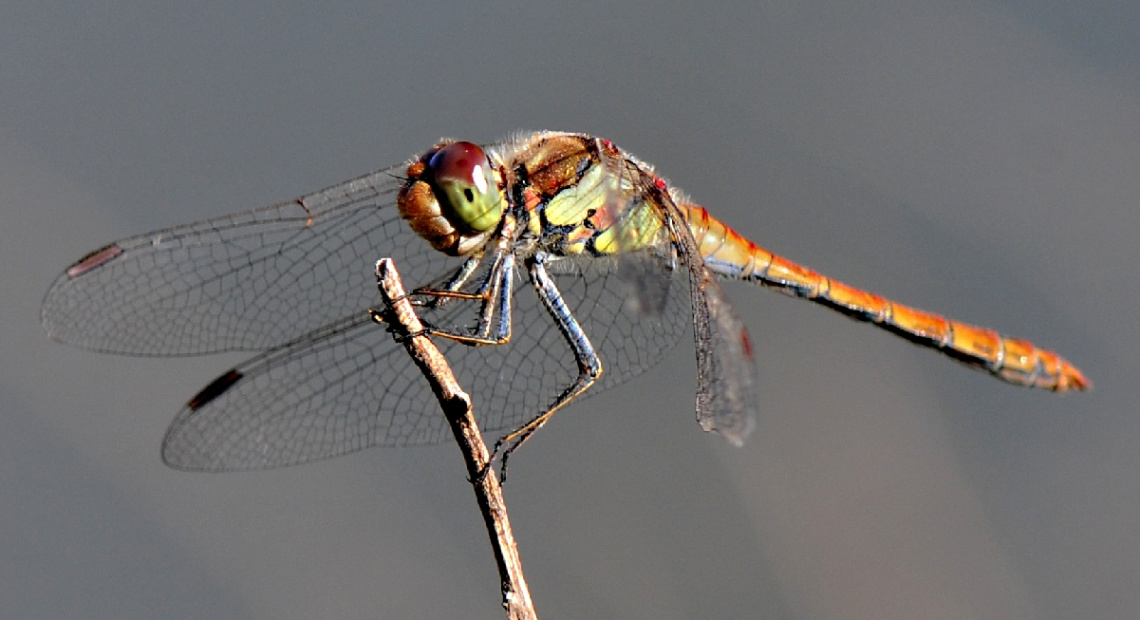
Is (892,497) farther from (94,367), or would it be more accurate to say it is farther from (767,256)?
(94,367)

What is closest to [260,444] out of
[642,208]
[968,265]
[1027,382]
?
[642,208]

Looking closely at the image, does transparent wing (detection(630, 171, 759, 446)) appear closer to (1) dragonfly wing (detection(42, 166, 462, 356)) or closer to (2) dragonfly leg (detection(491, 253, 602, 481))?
(2) dragonfly leg (detection(491, 253, 602, 481))

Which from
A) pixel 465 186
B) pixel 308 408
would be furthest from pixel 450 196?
pixel 308 408

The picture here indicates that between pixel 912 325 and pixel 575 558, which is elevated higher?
pixel 912 325

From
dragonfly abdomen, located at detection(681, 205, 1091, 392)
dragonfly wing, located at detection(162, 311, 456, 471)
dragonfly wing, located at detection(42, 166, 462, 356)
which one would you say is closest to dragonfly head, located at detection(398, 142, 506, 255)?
dragonfly wing, located at detection(42, 166, 462, 356)

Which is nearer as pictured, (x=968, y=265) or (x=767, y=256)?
(x=767, y=256)

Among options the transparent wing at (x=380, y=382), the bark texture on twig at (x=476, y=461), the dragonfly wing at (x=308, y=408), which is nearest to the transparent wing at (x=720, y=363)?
the transparent wing at (x=380, y=382)

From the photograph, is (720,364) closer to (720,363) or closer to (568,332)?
(720,363)
